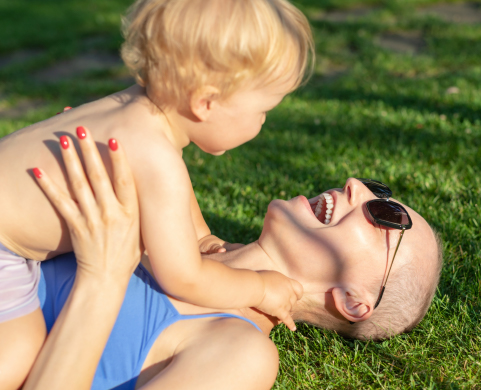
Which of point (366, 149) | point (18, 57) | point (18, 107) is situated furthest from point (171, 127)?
point (18, 57)

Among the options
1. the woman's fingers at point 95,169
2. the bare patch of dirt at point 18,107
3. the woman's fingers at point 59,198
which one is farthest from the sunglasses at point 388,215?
the bare patch of dirt at point 18,107

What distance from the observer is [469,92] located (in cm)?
545

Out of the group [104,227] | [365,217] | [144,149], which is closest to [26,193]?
[104,227]

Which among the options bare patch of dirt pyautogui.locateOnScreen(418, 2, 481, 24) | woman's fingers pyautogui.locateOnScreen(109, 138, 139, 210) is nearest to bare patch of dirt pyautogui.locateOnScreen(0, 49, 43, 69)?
bare patch of dirt pyautogui.locateOnScreen(418, 2, 481, 24)

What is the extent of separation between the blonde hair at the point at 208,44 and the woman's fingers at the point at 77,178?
368 millimetres

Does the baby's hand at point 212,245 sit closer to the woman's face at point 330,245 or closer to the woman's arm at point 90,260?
the woman's face at point 330,245

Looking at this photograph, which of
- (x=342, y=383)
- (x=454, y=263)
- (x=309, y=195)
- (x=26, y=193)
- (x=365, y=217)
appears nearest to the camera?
(x=26, y=193)

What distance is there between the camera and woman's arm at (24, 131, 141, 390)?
186 centimetres

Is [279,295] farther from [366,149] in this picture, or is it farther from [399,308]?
[366,149]

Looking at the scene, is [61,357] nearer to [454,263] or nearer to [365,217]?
[365,217]

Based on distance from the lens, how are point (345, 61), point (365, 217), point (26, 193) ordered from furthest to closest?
point (345, 61) → point (365, 217) → point (26, 193)

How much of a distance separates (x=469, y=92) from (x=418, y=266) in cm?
373

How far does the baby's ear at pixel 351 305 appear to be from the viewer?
2.31 meters

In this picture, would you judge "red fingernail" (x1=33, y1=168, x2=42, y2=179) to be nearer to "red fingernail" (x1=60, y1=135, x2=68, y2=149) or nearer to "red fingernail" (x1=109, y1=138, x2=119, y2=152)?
"red fingernail" (x1=60, y1=135, x2=68, y2=149)
